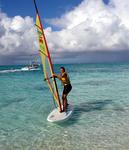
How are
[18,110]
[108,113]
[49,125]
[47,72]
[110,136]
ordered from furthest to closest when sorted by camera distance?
[18,110] < [108,113] < [47,72] < [49,125] < [110,136]

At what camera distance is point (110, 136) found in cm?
980

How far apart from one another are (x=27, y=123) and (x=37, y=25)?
4380mm

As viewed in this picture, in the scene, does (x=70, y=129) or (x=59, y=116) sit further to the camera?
(x=59, y=116)

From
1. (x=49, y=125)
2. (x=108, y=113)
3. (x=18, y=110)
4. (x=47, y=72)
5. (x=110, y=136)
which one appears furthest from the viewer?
(x=18, y=110)

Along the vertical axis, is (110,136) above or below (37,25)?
below

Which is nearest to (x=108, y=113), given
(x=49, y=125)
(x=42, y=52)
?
(x=49, y=125)

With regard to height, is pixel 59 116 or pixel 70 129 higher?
pixel 59 116

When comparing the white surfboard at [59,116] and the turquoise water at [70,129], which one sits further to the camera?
the white surfboard at [59,116]

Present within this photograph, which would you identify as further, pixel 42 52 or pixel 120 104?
pixel 120 104

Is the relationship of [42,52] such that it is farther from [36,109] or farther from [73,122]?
[36,109]

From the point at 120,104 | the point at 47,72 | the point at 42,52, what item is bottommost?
the point at 120,104

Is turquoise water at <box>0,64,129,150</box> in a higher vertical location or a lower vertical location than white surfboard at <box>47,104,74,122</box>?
lower

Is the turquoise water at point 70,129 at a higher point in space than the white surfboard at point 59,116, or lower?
lower

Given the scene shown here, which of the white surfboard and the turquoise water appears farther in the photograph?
the white surfboard
